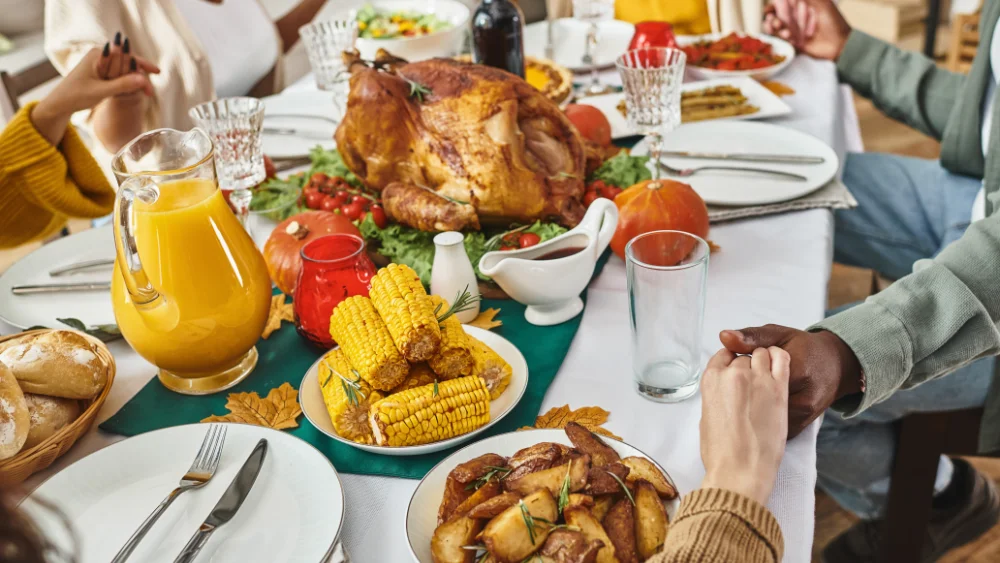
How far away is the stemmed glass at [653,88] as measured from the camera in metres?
1.31

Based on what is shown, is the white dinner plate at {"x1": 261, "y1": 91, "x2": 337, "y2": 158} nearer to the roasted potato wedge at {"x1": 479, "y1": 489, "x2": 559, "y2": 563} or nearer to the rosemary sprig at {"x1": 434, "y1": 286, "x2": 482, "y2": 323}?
the rosemary sprig at {"x1": 434, "y1": 286, "x2": 482, "y2": 323}

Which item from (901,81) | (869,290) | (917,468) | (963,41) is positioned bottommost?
(869,290)

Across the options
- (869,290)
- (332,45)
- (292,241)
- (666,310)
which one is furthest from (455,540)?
(869,290)

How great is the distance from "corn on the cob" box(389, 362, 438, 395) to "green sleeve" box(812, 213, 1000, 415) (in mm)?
474

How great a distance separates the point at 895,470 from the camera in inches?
55.1

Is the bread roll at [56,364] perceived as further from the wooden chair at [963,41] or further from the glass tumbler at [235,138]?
the wooden chair at [963,41]

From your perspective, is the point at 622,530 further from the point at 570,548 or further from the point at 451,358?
the point at 451,358

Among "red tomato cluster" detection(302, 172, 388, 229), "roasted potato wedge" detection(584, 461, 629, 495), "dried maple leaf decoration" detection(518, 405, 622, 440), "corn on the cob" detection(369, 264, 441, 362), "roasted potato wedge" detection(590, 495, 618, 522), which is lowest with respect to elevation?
"dried maple leaf decoration" detection(518, 405, 622, 440)

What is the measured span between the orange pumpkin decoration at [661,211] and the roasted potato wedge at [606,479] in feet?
1.85

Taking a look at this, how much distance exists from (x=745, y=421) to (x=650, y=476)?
0.41ft

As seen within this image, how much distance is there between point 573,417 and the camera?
3.02ft

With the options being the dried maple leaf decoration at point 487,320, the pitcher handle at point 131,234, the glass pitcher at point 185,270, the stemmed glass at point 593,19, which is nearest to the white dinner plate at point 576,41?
the stemmed glass at point 593,19

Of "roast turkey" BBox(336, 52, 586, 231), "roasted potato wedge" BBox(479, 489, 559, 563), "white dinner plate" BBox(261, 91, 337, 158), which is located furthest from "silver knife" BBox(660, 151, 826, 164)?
"roasted potato wedge" BBox(479, 489, 559, 563)

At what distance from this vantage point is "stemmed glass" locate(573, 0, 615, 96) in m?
2.03
